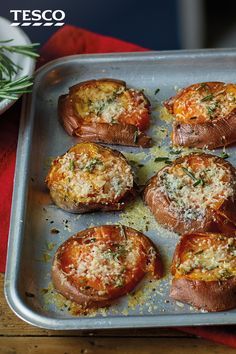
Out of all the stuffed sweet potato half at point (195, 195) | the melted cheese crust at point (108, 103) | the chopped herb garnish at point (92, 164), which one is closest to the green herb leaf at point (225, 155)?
the stuffed sweet potato half at point (195, 195)

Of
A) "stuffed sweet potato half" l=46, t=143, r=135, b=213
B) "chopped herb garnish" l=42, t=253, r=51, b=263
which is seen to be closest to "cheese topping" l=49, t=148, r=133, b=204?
"stuffed sweet potato half" l=46, t=143, r=135, b=213

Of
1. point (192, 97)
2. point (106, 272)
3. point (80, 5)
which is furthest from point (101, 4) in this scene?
point (106, 272)

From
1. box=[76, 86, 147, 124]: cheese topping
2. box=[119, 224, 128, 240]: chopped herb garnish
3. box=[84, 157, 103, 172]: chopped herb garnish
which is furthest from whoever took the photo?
box=[76, 86, 147, 124]: cheese topping

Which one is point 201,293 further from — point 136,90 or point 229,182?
point 136,90

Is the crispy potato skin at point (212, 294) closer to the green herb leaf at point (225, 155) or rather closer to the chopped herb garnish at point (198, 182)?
the chopped herb garnish at point (198, 182)

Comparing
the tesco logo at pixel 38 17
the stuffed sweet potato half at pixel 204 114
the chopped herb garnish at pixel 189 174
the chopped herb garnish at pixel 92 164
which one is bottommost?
the chopped herb garnish at pixel 189 174

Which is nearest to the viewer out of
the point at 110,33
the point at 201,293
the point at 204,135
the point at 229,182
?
the point at 201,293

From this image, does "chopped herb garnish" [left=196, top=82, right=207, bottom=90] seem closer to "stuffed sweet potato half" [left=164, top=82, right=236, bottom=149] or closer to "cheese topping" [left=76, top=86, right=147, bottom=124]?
"stuffed sweet potato half" [left=164, top=82, right=236, bottom=149]

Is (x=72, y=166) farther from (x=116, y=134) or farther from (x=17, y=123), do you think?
(x=17, y=123)
